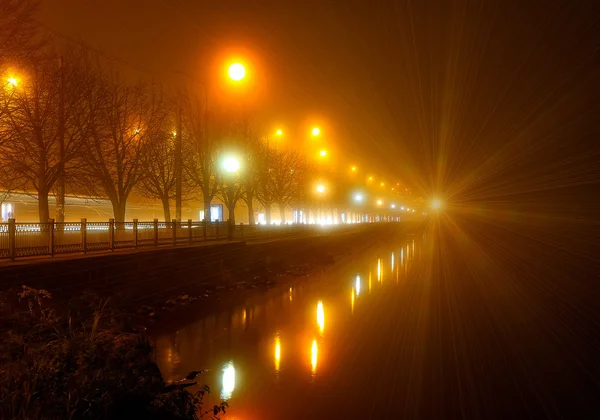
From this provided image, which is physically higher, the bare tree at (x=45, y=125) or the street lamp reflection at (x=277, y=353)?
the bare tree at (x=45, y=125)

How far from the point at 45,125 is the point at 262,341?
1781cm

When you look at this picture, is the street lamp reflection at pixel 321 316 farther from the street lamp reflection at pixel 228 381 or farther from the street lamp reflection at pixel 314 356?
the street lamp reflection at pixel 228 381

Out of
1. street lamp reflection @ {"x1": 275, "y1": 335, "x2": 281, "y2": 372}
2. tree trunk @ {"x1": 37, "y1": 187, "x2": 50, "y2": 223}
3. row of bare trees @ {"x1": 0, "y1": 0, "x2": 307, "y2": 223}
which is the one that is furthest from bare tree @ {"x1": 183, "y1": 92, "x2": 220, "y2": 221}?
street lamp reflection @ {"x1": 275, "y1": 335, "x2": 281, "y2": 372}

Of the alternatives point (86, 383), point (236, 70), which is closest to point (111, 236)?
point (236, 70)

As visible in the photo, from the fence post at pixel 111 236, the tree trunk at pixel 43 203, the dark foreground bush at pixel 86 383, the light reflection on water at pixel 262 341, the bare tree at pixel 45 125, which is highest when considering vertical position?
the bare tree at pixel 45 125

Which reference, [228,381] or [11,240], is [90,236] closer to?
[11,240]

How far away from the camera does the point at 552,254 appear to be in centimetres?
2912

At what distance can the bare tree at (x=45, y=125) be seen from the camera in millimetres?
21578

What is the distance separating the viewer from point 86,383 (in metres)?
4.89

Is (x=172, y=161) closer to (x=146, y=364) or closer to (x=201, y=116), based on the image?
(x=201, y=116)

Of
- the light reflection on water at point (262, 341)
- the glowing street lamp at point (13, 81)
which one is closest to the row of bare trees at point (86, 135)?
the glowing street lamp at point (13, 81)

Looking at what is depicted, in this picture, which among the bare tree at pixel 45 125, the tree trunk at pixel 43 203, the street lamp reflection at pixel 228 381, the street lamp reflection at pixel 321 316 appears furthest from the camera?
the tree trunk at pixel 43 203

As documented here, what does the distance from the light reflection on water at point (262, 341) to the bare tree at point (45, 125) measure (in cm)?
1252

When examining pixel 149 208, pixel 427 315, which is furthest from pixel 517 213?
pixel 427 315
